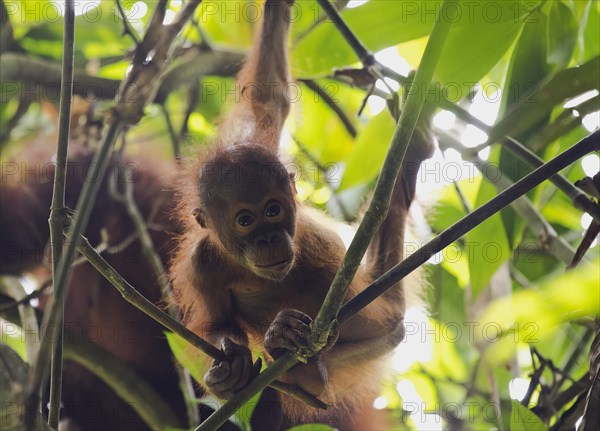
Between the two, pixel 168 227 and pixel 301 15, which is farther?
pixel 168 227

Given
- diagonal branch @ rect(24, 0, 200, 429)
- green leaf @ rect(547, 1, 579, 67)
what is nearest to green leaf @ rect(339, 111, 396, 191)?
green leaf @ rect(547, 1, 579, 67)

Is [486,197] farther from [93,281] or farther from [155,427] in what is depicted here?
[93,281]

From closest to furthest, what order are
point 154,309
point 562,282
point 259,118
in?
point 562,282 → point 154,309 → point 259,118

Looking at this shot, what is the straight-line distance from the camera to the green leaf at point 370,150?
2.63m

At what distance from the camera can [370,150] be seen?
2695 millimetres

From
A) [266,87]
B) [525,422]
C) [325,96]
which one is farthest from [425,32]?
[325,96]

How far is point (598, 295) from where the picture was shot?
645 mm

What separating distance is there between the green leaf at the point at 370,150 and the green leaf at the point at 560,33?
0.76 metres

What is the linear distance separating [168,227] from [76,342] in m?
1.35

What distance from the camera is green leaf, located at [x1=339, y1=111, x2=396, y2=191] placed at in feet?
8.63

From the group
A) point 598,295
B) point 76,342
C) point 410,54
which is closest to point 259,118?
point 410,54

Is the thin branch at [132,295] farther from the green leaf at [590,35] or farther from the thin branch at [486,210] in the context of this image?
the green leaf at [590,35]

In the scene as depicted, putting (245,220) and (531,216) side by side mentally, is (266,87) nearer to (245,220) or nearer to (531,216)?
(245,220)

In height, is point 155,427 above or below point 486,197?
below
